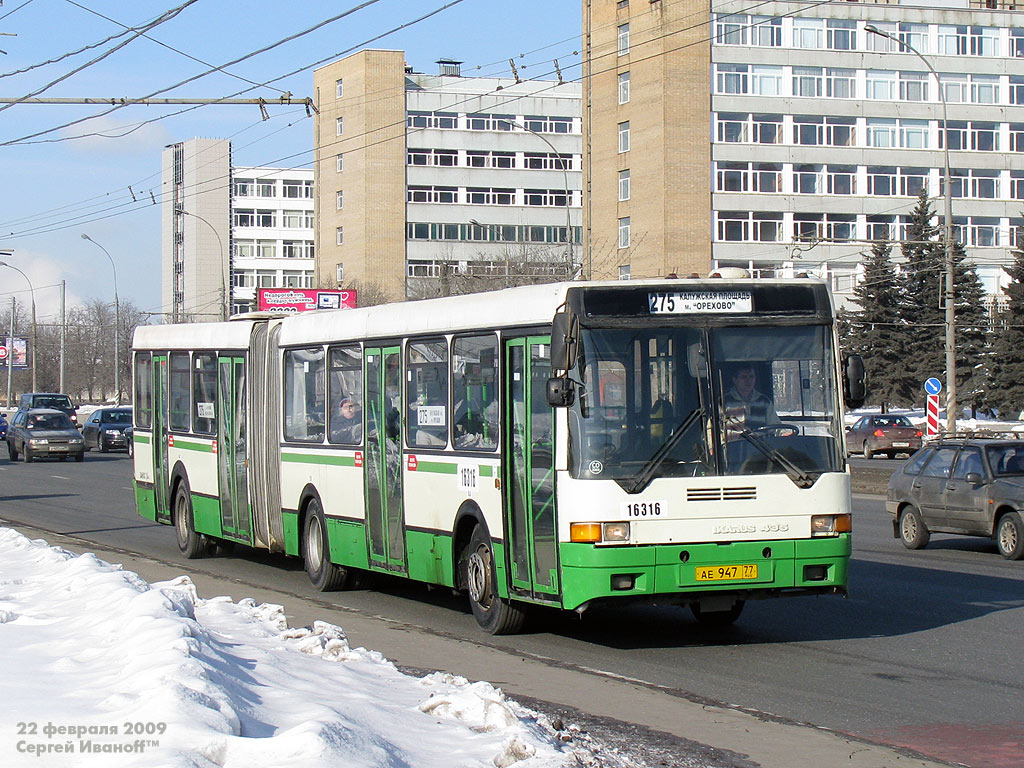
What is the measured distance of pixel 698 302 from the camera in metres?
10.6

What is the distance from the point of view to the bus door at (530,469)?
34.5 ft

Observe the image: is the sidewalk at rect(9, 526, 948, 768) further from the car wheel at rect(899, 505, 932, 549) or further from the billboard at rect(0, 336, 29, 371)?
the billboard at rect(0, 336, 29, 371)

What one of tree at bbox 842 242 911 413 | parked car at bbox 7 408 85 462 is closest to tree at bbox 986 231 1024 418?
tree at bbox 842 242 911 413

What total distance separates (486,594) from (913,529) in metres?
9.66

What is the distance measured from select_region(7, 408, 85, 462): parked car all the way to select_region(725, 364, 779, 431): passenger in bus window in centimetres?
3867

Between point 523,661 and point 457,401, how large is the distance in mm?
2692

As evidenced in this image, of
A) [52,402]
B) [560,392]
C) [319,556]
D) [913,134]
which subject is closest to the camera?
[560,392]

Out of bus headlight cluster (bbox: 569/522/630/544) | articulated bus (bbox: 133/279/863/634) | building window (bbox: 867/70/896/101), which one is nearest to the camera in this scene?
bus headlight cluster (bbox: 569/522/630/544)

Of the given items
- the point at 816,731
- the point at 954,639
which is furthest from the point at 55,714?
the point at 954,639

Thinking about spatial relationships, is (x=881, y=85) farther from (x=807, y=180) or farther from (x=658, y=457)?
(x=658, y=457)

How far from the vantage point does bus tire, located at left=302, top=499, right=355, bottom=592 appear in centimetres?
1469

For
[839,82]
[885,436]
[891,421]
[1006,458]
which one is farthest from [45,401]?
[1006,458]

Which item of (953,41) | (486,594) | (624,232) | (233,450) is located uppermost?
(953,41)

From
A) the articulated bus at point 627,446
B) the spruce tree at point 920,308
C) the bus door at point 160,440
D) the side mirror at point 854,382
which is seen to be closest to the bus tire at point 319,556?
the articulated bus at point 627,446
